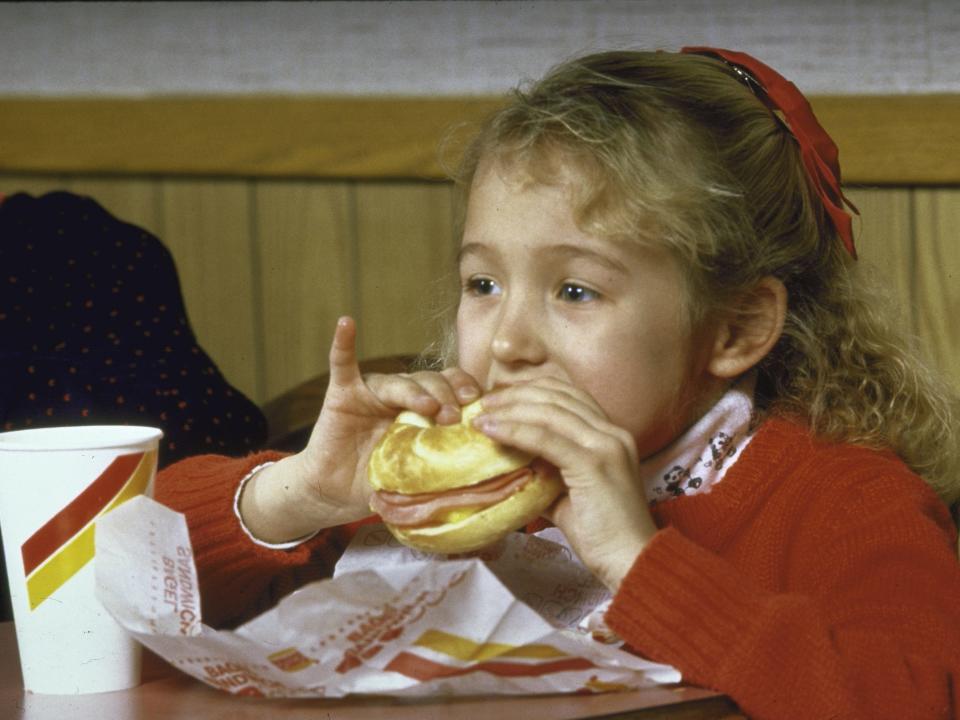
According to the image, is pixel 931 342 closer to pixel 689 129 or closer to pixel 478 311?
pixel 689 129

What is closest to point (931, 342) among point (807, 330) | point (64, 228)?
point (807, 330)

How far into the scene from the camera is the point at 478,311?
1.31m

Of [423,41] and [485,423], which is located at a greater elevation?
[423,41]

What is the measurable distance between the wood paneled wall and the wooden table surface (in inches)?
49.9

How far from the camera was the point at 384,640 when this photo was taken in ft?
2.86

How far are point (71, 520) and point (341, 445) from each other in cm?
34

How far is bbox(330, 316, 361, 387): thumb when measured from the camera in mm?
1136

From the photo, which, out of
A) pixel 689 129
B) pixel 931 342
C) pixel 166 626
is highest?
pixel 689 129

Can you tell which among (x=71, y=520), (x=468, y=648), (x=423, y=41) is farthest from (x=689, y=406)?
(x=423, y=41)

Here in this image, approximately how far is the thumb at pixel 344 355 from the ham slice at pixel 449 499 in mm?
166

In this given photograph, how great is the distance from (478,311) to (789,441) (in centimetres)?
36

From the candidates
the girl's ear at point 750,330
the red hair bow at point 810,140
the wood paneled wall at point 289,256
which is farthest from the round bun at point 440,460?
the wood paneled wall at point 289,256

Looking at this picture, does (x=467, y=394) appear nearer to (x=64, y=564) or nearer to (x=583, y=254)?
(x=583, y=254)

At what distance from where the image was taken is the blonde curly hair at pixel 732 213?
1291 millimetres
